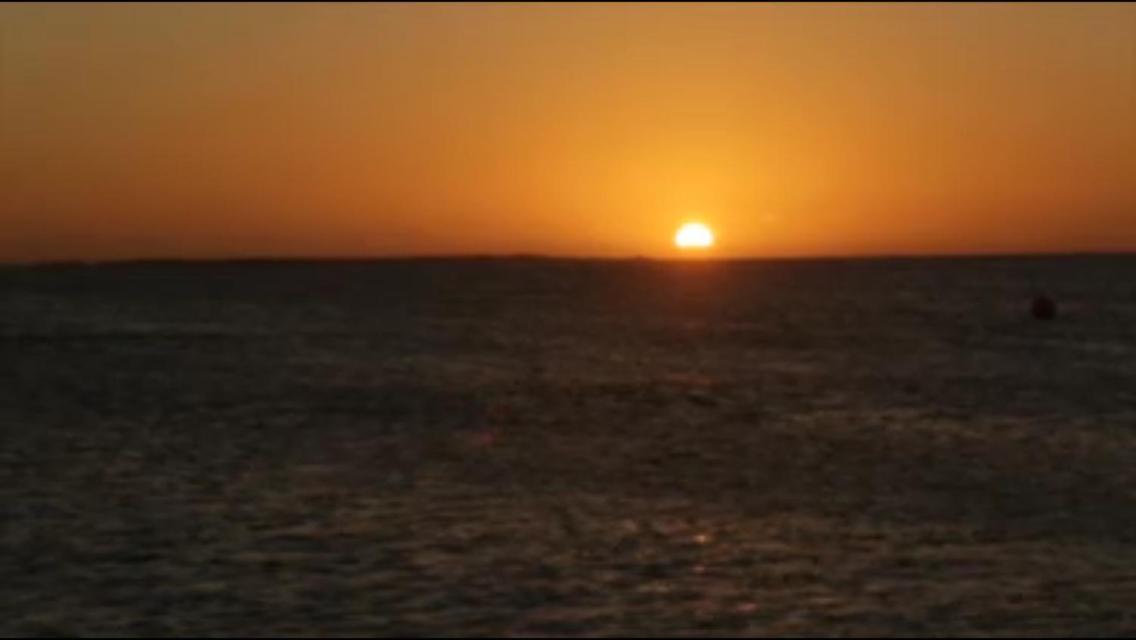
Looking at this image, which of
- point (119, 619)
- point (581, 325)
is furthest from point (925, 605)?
point (581, 325)

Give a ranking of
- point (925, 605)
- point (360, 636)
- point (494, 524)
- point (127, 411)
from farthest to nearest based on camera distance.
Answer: point (127, 411), point (494, 524), point (925, 605), point (360, 636)

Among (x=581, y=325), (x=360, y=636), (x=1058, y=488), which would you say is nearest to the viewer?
(x=360, y=636)

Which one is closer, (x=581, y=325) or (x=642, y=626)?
(x=642, y=626)

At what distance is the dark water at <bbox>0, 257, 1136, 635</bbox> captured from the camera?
23516 mm

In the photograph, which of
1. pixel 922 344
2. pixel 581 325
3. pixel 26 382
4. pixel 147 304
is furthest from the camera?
pixel 147 304

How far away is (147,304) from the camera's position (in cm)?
14088

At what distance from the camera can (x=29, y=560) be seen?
26.6 m

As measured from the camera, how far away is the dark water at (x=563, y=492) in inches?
926

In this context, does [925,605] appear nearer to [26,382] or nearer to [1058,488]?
[1058,488]

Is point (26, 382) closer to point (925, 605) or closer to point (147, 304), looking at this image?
point (925, 605)

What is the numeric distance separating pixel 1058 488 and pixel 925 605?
12.5m

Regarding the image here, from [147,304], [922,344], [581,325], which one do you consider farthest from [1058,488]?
[147,304]

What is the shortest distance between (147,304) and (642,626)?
123 m

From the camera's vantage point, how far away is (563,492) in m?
34.1
